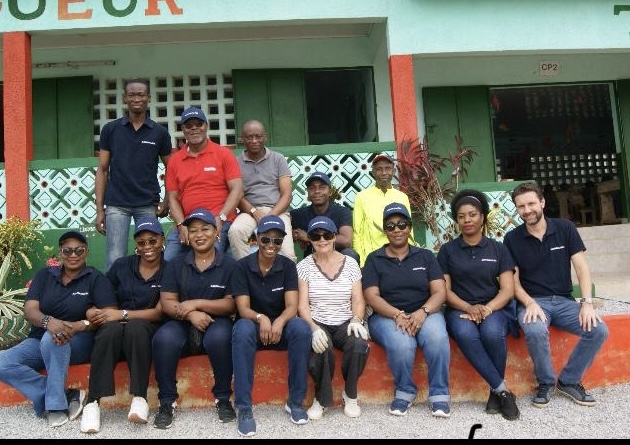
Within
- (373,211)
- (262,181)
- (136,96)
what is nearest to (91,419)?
(262,181)

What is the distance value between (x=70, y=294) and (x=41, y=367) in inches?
20.8

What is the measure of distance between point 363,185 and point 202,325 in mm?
3167

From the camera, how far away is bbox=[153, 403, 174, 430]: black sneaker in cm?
333

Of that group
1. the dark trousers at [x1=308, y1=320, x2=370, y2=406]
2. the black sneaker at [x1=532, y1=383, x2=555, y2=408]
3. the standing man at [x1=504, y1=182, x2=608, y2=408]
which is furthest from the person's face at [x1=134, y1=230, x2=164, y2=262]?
the black sneaker at [x1=532, y1=383, x2=555, y2=408]

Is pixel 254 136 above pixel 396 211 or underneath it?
above

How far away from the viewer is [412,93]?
641cm

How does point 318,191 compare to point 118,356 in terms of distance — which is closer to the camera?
point 118,356

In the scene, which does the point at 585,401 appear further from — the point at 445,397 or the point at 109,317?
the point at 109,317

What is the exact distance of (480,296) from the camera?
3801 millimetres

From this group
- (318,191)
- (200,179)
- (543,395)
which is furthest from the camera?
(318,191)

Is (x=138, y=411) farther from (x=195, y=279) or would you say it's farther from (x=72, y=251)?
(x=72, y=251)

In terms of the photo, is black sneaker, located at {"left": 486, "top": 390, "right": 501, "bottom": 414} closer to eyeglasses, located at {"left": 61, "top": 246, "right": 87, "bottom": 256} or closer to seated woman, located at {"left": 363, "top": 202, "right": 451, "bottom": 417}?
seated woman, located at {"left": 363, "top": 202, "right": 451, "bottom": 417}

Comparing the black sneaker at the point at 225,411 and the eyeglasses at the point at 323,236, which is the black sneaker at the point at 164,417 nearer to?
the black sneaker at the point at 225,411

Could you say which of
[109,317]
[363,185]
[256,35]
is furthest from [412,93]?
[109,317]
